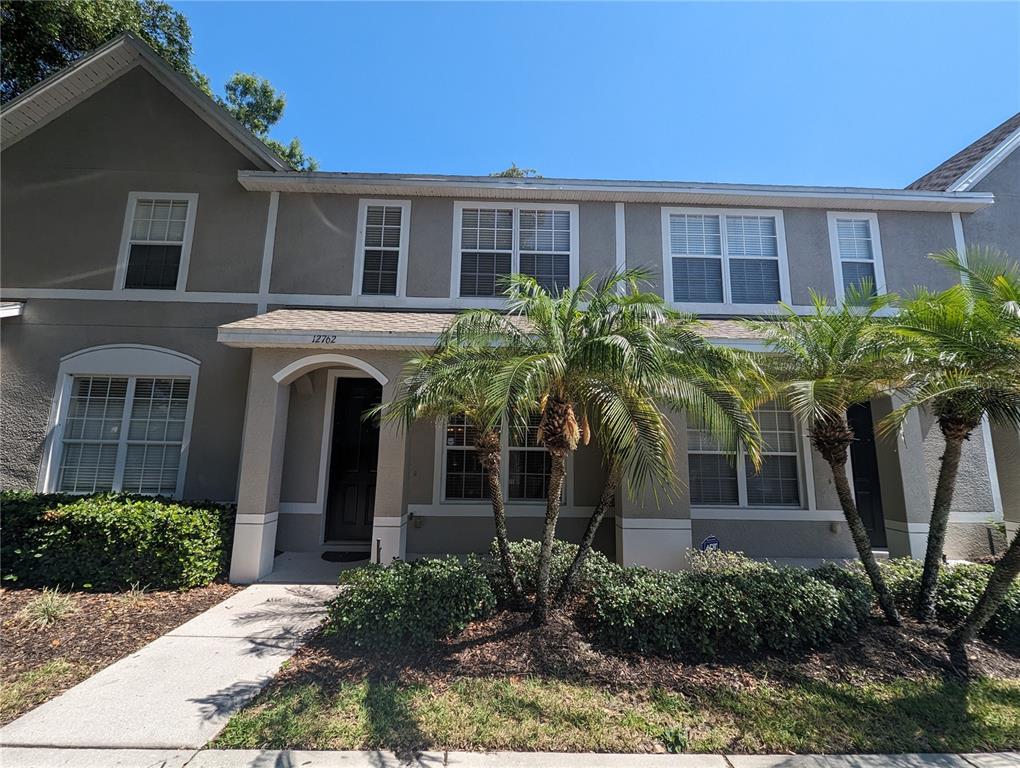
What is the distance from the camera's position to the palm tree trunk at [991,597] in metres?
4.64

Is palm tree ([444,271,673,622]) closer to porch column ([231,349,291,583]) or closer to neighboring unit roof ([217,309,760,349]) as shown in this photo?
neighboring unit roof ([217,309,760,349])

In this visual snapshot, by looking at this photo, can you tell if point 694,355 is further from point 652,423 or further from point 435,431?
point 435,431

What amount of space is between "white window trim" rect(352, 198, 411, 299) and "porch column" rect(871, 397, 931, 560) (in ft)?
29.1

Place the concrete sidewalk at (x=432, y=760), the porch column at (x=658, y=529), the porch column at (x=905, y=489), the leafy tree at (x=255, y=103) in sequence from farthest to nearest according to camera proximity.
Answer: the leafy tree at (x=255, y=103) < the porch column at (x=905, y=489) < the porch column at (x=658, y=529) < the concrete sidewalk at (x=432, y=760)

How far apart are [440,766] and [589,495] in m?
5.72

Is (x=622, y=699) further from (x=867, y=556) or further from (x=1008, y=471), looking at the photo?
(x=1008, y=471)

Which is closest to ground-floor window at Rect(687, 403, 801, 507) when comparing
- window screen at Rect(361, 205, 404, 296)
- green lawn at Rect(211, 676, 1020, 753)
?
green lawn at Rect(211, 676, 1020, 753)

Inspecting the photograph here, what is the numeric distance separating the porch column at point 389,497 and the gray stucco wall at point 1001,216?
1171 centimetres

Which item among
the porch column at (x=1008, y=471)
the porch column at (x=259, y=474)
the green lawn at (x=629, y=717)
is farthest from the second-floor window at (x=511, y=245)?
the porch column at (x=1008, y=471)

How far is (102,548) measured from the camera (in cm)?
650

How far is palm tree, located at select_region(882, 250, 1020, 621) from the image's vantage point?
4645 mm

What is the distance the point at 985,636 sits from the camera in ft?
17.2

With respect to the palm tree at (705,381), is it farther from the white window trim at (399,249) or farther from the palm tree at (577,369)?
the white window trim at (399,249)

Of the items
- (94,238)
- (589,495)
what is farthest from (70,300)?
(589,495)
